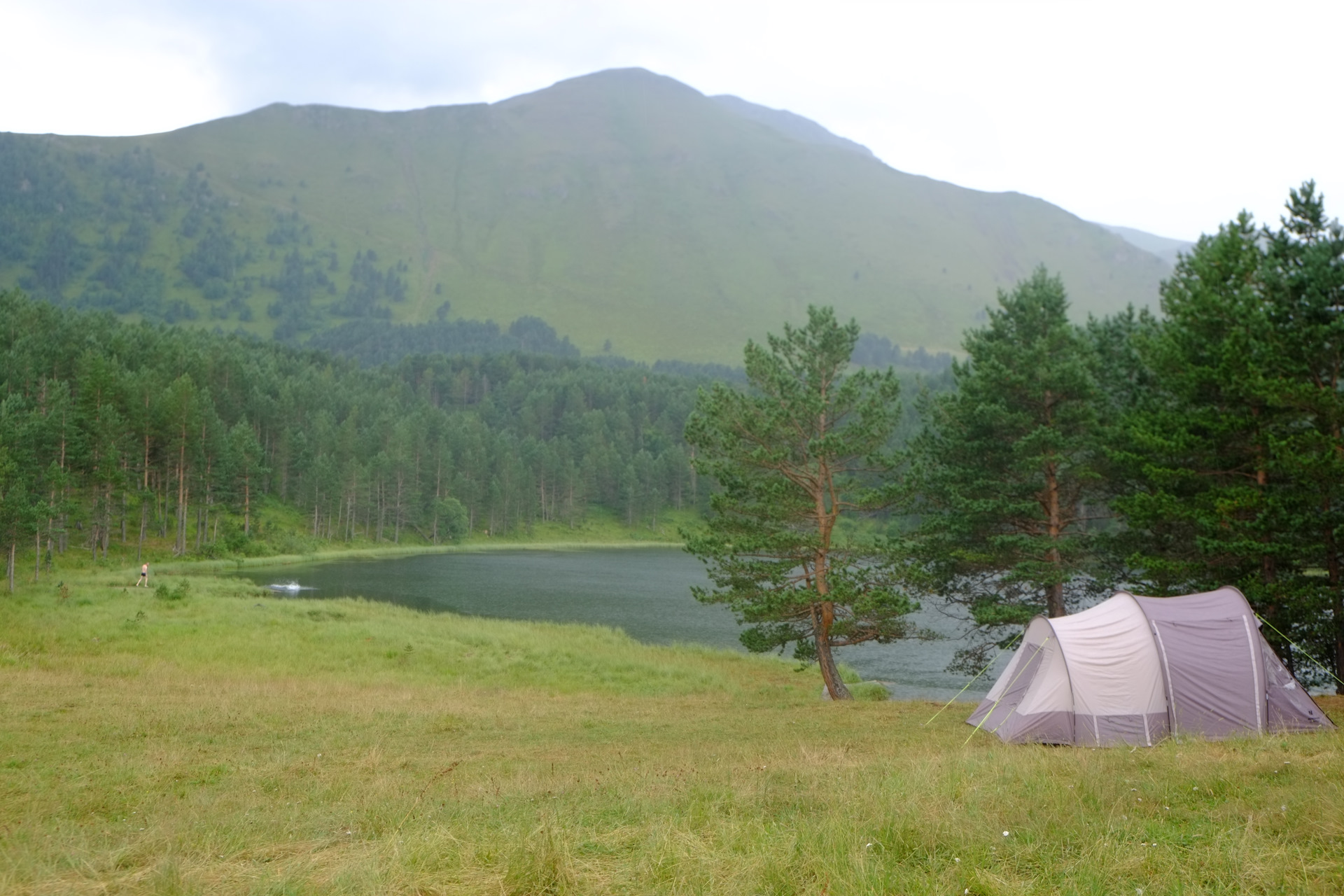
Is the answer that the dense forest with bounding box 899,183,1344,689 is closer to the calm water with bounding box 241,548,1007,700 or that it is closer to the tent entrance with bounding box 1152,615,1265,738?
the tent entrance with bounding box 1152,615,1265,738

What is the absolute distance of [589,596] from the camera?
61375 millimetres

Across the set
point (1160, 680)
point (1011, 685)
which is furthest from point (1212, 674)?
point (1011, 685)

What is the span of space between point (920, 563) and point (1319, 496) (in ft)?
35.9

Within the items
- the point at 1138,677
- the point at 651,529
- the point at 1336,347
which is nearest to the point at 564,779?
the point at 1138,677

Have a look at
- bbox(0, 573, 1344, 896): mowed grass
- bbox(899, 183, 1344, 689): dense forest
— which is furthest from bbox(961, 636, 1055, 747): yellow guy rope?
bbox(899, 183, 1344, 689): dense forest

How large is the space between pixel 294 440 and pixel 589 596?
58.0 m

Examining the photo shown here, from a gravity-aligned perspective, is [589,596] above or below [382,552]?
above

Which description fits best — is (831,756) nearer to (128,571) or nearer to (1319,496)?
(1319,496)

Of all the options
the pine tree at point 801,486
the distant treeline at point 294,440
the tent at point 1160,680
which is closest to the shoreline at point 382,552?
the distant treeline at point 294,440

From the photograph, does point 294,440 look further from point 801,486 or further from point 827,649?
point 827,649

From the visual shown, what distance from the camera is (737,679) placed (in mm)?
32844

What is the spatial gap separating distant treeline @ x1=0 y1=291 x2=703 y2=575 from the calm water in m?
12.4

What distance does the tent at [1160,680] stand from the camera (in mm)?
16844

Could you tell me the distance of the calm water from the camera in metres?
39.0
